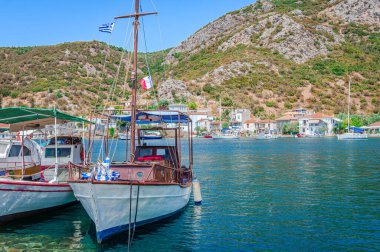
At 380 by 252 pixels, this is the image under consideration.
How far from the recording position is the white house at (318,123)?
13288 centimetres

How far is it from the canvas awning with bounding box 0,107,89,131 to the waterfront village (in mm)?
99910

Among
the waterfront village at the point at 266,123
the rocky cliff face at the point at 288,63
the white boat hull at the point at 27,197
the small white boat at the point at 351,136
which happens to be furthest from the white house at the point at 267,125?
the white boat hull at the point at 27,197

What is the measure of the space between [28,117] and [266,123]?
127000mm

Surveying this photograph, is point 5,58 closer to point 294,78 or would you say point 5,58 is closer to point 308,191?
point 294,78

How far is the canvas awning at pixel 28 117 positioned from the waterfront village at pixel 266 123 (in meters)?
99.9

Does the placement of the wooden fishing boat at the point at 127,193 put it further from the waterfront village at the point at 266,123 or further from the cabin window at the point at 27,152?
the waterfront village at the point at 266,123

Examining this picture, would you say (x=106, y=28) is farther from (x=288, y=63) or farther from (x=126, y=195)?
(x=288, y=63)

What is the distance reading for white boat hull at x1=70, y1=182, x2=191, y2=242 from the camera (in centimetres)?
1467

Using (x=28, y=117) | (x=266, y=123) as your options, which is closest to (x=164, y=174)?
(x=28, y=117)

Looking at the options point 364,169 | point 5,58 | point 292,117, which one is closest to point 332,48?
point 292,117

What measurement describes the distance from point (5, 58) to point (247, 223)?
15759 cm

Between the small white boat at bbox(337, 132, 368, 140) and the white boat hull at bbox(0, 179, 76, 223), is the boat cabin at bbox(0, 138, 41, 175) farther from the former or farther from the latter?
the small white boat at bbox(337, 132, 368, 140)

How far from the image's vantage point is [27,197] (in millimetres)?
17812

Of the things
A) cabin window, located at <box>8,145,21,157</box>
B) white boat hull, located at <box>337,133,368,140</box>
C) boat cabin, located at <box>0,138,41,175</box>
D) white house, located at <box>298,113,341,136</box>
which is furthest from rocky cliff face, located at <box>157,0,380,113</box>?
cabin window, located at <box>8,145,21,157</box>
